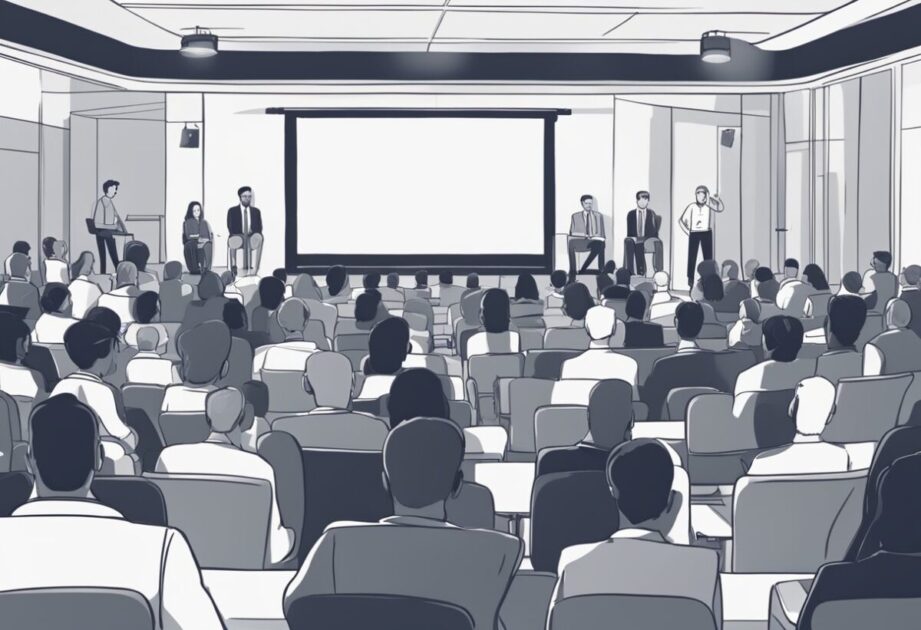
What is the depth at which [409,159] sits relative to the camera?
15859mm

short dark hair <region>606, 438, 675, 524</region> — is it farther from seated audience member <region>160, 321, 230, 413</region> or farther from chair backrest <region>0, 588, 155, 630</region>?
seated audience member <region>160, 321, 230, 413</region>

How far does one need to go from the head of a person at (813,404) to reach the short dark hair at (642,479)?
1.25 meters

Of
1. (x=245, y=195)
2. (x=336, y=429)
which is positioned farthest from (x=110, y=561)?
(x=245, y=195)

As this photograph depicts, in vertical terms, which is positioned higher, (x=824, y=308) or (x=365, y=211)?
(x=365, y=211)

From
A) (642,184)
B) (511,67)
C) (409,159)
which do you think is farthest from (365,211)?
(642,184)

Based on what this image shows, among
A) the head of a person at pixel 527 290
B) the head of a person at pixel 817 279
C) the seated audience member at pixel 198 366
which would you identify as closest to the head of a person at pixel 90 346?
the seated audience member at pixel 198 366

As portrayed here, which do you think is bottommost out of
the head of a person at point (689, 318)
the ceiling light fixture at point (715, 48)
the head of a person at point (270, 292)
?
the head of a person at point (689, 318)

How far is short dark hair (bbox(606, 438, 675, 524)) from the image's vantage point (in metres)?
2.34

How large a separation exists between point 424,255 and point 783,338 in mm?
11238

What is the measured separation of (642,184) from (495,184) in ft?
7.34

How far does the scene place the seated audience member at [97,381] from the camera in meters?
4.06

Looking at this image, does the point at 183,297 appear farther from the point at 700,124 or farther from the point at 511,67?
the point at 700,124

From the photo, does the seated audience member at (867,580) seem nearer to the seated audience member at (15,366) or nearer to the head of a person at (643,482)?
the head of a person at (643,482)

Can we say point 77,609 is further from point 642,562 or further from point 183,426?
point 183,426
